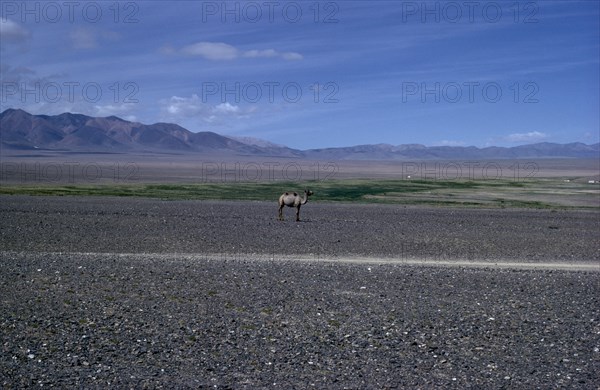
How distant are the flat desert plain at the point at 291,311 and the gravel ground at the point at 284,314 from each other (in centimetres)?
3

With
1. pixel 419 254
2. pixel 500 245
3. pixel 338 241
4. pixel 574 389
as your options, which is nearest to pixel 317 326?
pixel 574 389

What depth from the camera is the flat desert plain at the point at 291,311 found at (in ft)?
25.0

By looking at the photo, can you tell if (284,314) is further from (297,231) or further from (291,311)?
(297,231)

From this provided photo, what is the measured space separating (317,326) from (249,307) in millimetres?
1353

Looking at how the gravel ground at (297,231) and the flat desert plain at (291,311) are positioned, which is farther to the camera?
the gravel ground at (297,231)

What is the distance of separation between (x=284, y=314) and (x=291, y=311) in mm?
211

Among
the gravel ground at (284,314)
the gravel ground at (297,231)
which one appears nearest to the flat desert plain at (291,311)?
the gravel ground at (284,314)

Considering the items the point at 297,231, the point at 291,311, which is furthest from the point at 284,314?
the point at 297,231

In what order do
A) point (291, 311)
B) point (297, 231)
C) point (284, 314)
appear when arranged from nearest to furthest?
point (284, 314) → point (291, 311) → point (297, 231)

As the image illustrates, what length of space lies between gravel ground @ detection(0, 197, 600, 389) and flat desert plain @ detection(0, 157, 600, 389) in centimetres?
3

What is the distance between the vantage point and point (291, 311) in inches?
400

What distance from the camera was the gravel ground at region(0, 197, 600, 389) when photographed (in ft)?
25.0

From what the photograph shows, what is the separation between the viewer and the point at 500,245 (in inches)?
785

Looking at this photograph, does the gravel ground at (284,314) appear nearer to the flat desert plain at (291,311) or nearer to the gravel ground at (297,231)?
the flat desert plain at (291,311)
